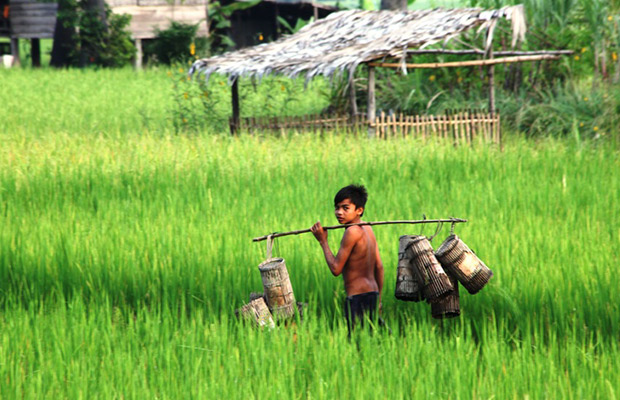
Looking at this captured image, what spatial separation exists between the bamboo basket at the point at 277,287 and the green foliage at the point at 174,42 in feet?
71.1

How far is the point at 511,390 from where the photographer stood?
325cm

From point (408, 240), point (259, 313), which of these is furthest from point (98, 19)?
point (408, 240)

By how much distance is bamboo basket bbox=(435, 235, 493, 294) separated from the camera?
3.74 meters

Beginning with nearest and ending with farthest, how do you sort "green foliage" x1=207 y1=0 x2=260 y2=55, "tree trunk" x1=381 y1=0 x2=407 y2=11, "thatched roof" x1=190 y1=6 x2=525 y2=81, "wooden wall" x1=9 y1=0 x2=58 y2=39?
1. "thatched roof" x1=190 y1=6 x2=525 y2=81
2. "tree trunk" x1=381 y1=0 x2=407 y2=11
3. "green foliage" x1=207 y1=0 x2=260 y2=55
4. "wooden wall" x1=9 y1=0 x2=58 y2=39

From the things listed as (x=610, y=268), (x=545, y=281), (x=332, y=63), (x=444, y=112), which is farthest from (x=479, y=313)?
(x=444, y=112)

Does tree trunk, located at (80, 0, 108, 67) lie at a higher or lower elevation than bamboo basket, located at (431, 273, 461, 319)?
higher

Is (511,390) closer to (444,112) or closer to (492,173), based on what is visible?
(492,173)

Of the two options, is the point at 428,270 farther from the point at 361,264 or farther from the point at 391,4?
the point at 391,4

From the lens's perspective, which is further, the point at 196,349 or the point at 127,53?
the point at 127,53

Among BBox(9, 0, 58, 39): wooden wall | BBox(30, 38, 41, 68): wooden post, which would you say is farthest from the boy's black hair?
BBox(30, 38, 41, 68): wooden post

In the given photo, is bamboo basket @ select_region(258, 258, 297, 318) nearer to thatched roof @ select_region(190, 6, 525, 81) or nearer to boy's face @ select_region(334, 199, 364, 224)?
boy's face @ select_region(334, 199, 364, 224)

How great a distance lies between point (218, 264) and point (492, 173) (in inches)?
162

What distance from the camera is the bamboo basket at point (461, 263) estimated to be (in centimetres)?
374

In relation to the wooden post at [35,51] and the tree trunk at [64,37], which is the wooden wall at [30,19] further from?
the tree trunk at [64,37]
